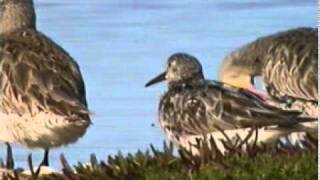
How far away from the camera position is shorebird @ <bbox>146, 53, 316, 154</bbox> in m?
13.9

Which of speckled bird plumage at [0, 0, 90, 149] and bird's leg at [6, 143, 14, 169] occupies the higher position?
speckled bird plumage at [0, 0, 90, 149]

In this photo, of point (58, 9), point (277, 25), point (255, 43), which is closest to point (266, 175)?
point (255, 43)

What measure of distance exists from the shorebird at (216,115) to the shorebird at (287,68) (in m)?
1.02

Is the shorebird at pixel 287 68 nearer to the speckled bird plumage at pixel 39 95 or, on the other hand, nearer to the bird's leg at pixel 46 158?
the speckled bird plumage at pixel 39 95

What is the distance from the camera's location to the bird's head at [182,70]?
1562cm

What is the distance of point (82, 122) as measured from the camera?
14492 millimetres

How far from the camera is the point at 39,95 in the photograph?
1496 cm

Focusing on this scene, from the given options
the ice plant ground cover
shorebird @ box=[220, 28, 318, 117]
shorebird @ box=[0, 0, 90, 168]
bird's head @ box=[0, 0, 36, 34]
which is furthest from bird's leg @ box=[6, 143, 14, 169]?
the ice plant ground cover

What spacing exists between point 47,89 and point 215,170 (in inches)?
155

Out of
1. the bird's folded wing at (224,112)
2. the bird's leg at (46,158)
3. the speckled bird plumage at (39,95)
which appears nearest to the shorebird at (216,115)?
the bird's folded wing at (224,112)

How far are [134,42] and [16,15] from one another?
4952 mm

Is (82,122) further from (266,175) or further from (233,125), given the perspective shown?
(266,175)

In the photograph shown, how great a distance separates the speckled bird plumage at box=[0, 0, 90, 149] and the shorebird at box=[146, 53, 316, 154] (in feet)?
2.18

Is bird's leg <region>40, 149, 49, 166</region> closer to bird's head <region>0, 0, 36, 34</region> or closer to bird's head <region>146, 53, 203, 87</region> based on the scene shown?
bird's head <region>146, 53, 203, 87</region>
